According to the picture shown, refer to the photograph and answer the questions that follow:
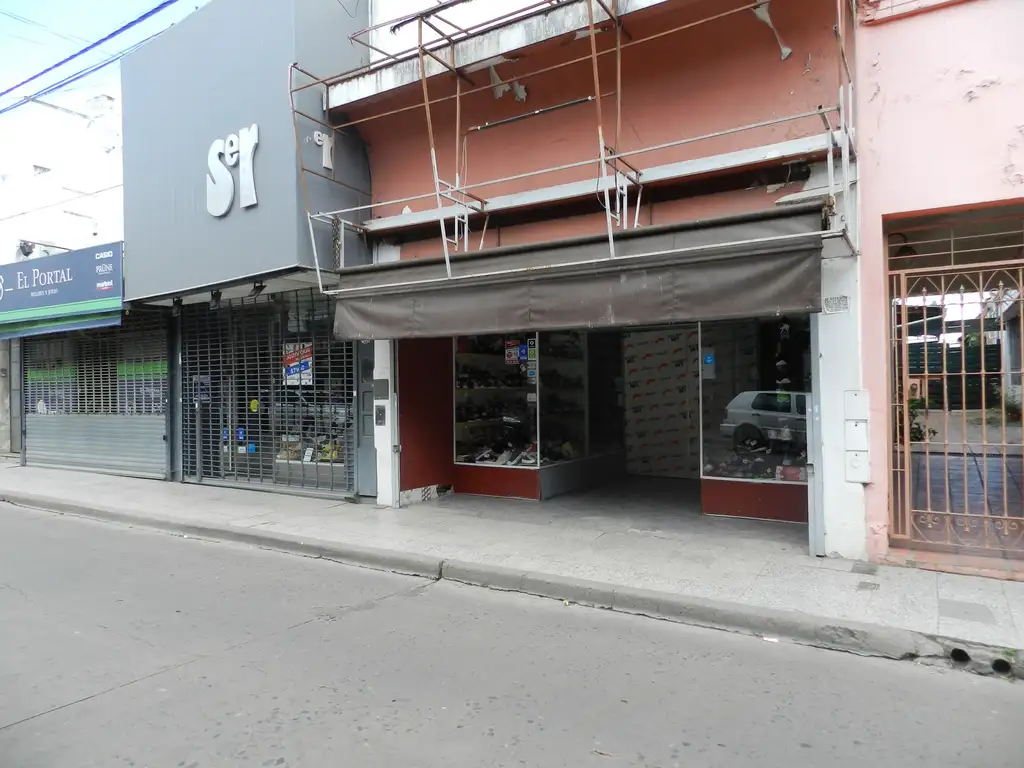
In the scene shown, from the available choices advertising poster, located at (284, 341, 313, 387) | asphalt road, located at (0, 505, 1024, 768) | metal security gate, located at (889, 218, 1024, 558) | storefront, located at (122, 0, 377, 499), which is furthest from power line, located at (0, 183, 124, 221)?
metal security gate, located at (889, 218, 1024, 558)

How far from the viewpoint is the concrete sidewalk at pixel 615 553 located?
5.22m

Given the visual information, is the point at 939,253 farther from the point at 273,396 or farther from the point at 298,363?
the point at 273,396

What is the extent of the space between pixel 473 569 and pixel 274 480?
5972 mm

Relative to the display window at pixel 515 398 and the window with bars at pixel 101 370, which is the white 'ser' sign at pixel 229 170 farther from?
the window with bars at pixel 101 370

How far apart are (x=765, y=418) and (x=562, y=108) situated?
14.9 feet

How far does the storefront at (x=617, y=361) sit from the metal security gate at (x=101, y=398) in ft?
20.2

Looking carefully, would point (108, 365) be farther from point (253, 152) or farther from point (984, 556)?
point (984, 556)

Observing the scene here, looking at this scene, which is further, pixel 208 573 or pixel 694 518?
pixel 694 518

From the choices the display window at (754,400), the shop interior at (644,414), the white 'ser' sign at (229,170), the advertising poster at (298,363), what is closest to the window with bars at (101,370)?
the advertising poster at (298,363)

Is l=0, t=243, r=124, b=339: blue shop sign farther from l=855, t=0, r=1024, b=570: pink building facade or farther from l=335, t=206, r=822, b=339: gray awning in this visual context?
l=855, t=0, r=1024, b=570: pink building facade

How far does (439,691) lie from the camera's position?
13.7ft

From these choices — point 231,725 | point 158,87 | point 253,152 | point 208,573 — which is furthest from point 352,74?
point 231,725

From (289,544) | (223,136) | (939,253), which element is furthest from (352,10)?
(939,253)

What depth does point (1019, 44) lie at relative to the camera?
5859 mm
